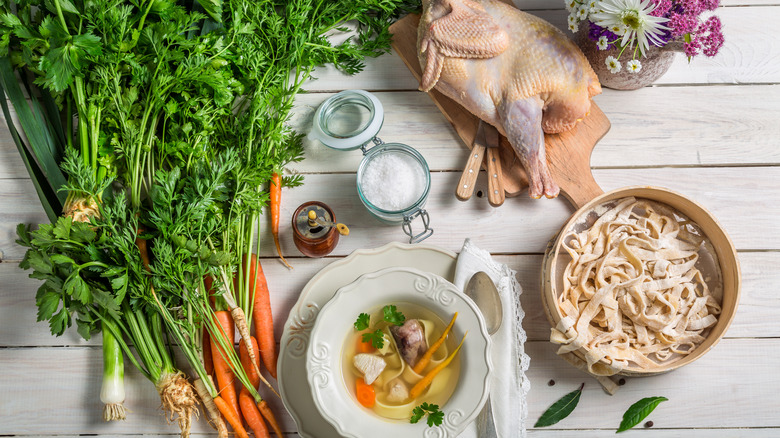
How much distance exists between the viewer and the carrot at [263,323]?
174 centimetres

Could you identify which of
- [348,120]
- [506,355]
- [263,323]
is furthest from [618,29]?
[263,323]

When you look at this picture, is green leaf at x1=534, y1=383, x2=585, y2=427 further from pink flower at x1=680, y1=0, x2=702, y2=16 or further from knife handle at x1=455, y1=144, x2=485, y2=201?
pink flower at x1=680, y1=0, x2=702, y2=16

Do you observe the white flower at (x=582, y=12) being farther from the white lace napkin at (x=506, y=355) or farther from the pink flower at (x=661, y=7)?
the white lace napkin at (x=506, y=355)

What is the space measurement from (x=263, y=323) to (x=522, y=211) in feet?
3.21

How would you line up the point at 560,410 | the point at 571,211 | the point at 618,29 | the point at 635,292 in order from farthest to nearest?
the point at 571,211 < the point at 560,410 < the point at 635,292 < the point at 618,29

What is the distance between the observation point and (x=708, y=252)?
67.6 inches

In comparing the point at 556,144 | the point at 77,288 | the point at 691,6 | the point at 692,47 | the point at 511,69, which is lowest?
the point at 77,288

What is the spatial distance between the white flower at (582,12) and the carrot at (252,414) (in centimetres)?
161

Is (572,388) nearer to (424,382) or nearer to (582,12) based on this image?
(424,382)

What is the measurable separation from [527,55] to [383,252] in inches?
31.2

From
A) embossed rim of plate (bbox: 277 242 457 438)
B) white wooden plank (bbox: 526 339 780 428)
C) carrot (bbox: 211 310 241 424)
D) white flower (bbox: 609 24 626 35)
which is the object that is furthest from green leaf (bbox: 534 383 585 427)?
white flower (bbox: 609 24 626 35)

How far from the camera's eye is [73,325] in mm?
1825

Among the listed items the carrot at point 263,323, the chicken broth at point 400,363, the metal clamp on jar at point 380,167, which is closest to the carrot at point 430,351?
the chicken broth at point 400,363

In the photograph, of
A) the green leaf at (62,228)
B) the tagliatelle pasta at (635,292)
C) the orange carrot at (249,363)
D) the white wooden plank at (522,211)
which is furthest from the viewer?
the white wooden plank at (522,211)
